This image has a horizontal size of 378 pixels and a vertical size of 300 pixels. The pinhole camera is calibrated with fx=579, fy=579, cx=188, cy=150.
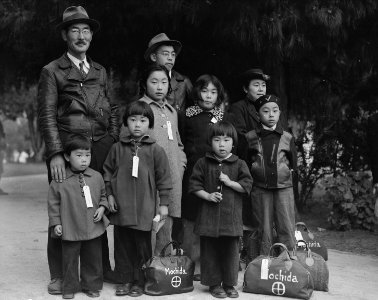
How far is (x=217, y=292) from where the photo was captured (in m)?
4.18

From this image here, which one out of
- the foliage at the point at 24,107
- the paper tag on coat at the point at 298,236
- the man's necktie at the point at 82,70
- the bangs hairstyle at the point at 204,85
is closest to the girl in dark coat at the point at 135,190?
the man's necktie at the point at 82,70

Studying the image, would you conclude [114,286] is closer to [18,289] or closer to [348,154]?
[18,289]

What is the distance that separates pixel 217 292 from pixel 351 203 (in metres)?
3.78

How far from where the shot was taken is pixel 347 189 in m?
7.45

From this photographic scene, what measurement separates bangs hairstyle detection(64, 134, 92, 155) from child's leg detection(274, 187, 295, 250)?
1.62 metres

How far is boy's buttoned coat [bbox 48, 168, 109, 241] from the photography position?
407 cm

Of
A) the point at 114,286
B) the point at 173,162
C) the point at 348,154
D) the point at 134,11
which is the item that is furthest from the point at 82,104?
the point at 348,154

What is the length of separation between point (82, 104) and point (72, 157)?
0.41 meters

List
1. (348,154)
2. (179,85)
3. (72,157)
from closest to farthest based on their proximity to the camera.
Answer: (72,157) → (179,85) → (348,154)

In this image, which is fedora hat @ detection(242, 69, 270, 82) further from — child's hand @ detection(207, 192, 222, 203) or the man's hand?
the man's hand

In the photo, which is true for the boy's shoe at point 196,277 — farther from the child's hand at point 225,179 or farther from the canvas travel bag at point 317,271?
the child's hand at point 225,179

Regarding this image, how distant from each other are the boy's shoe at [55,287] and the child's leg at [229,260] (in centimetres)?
119

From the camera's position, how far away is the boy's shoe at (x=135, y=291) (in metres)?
4.15

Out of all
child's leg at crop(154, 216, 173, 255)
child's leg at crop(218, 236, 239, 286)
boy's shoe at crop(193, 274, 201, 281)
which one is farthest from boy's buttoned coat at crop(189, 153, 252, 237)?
boy's shoe at crop(193, 274, 201, 281)
